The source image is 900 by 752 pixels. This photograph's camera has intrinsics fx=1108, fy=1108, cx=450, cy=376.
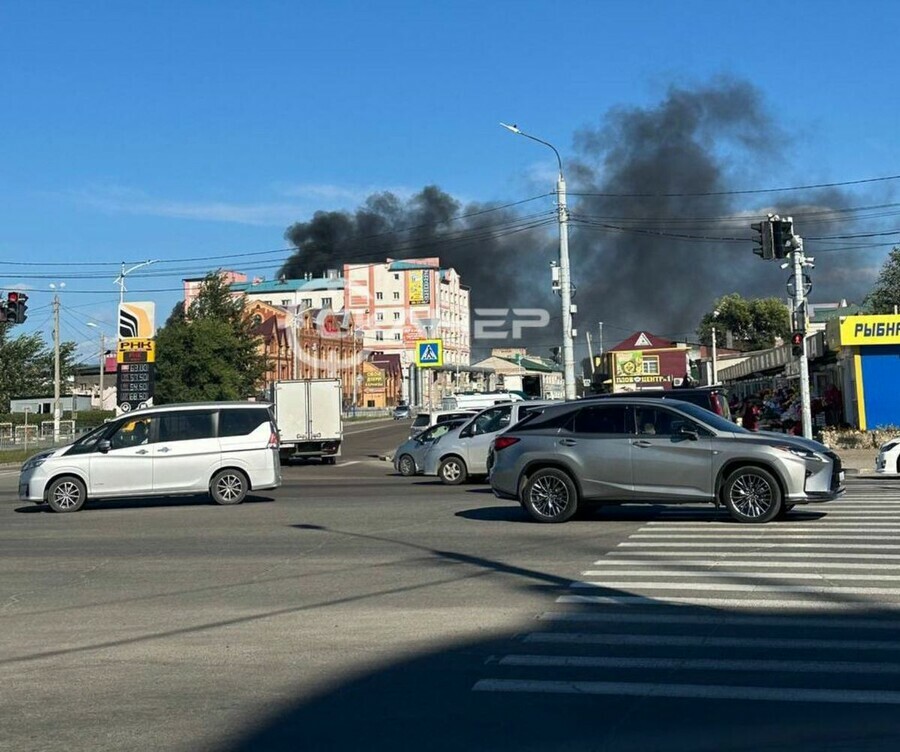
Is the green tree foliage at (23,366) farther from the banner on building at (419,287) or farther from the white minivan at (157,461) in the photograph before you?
the white minivan at (157,461)

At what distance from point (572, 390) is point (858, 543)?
21551 millimetres

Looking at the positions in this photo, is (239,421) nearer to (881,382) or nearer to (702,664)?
(702,664)

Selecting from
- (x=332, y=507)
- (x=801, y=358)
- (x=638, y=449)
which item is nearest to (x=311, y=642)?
(x=638, y=449)

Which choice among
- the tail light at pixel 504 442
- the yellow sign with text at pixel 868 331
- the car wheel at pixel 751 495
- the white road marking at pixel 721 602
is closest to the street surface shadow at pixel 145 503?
the tail light at pixel 504 442

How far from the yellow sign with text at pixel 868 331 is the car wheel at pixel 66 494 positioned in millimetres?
25221

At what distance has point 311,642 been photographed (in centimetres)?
832

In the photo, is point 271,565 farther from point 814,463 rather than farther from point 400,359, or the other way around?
point 400,359

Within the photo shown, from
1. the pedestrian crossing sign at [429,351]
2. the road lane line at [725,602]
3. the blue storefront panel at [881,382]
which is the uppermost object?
the pedestrian crossing sign at [429,351]

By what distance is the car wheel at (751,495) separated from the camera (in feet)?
47.6

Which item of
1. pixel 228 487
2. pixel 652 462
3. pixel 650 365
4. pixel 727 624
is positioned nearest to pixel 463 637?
pixel 727 624

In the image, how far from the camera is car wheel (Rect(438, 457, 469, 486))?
982 inches

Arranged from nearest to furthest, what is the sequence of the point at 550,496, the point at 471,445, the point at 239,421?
the point at 550,496, the point at 239,421, the point at 471,445

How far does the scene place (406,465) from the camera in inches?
1240

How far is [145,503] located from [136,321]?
109 ft
